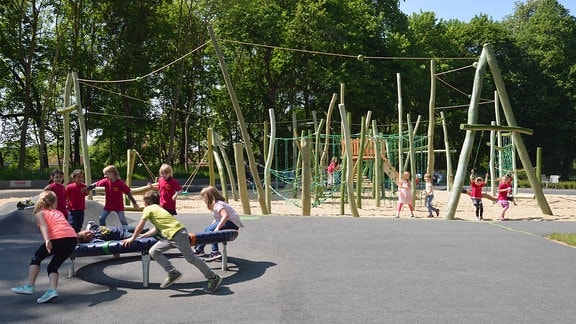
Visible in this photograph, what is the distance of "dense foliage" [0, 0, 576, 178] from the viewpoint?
33938 mm

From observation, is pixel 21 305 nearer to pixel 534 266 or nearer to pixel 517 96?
pixel 534 266

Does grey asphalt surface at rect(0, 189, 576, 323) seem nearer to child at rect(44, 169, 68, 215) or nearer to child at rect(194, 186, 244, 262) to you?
child at rect(194, 186, 244, 262)

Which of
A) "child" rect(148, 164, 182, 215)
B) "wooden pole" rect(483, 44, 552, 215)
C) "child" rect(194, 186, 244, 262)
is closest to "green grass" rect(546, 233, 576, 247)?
"wooden pole" rect(483, 44, 552, 215)

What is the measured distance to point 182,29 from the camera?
119 ft

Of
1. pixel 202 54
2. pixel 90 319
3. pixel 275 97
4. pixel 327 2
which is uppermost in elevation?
pixel 327 2

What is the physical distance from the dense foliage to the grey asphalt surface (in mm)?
22982

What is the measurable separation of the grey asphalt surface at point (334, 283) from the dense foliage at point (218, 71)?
2298cm

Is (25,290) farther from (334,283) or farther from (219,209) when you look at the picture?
(334,283)

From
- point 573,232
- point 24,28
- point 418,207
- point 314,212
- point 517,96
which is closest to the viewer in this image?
point 573,232

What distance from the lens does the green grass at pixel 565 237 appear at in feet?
30.5

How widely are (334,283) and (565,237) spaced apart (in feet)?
18.4

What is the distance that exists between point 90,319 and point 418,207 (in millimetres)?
14911

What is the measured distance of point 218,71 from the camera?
39.4 metres

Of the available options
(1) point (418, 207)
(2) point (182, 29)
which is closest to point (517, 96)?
(2) point (182, 29)
